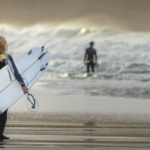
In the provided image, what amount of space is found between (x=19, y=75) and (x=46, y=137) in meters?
0.99

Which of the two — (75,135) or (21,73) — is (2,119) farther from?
(21,73)

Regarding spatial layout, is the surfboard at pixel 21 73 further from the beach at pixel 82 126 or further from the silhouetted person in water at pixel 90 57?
the silhouetted person in water at pixel 90 57

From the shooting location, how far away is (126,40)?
55.5m

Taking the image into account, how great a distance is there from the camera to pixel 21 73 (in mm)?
10023

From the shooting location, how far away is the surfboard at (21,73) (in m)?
9.20

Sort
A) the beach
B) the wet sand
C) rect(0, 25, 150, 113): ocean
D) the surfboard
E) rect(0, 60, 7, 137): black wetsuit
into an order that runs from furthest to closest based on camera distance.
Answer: rect(0, 25, 150, 113): ocean → the surfboard → rect(0, 60, 7, 137): black wetsuit → the beach → the wet sand

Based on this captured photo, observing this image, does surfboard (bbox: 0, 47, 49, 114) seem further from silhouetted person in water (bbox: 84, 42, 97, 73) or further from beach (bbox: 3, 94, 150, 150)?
silhouetted person in water (bbox: 84, 42, 97, 73)

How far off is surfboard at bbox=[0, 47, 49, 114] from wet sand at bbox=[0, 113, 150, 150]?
0.40m

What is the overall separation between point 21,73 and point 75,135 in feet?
4.95

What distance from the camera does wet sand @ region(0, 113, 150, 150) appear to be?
7.80m

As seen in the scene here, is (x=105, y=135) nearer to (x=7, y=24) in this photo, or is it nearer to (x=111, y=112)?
(x=111, y=112)

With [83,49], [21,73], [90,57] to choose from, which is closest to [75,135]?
[21,73]

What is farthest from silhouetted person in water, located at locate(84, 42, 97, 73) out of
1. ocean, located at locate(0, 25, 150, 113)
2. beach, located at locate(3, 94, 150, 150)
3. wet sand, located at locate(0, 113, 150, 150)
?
wet sand, located at locate(0, 113, 150, 150)

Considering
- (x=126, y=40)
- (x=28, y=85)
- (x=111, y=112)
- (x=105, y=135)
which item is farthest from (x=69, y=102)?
(x=126, y=40)
